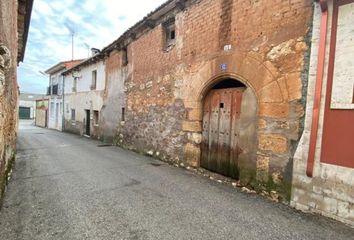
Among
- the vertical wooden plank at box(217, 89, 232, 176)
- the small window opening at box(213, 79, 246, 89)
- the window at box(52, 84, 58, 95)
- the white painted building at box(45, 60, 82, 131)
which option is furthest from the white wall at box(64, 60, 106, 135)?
the vertical wooden plank at box(217, 89, 232, 176)

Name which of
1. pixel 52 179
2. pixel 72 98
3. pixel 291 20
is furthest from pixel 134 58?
pixel 72 98

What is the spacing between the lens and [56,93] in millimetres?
21219

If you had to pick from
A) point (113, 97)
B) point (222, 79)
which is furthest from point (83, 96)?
point (222, 79)

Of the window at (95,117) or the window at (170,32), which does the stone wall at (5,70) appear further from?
the window at (95,117)

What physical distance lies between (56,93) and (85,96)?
8363mm

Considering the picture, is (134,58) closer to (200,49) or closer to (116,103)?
(116,103)

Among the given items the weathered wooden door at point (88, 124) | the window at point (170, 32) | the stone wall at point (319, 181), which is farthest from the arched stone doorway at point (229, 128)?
the weathered wooden door at point (88, 124)

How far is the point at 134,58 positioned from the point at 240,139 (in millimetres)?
5863

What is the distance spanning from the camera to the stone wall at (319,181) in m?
3.14

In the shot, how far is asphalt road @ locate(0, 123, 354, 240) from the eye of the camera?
2.83 meters

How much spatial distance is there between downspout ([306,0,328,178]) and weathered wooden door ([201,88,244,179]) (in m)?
1.61

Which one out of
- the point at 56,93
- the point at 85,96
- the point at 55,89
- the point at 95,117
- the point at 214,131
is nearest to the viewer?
the point at 214,131

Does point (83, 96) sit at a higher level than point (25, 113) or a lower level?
higher

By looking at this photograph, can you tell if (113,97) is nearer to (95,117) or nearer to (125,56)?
(125,56)
